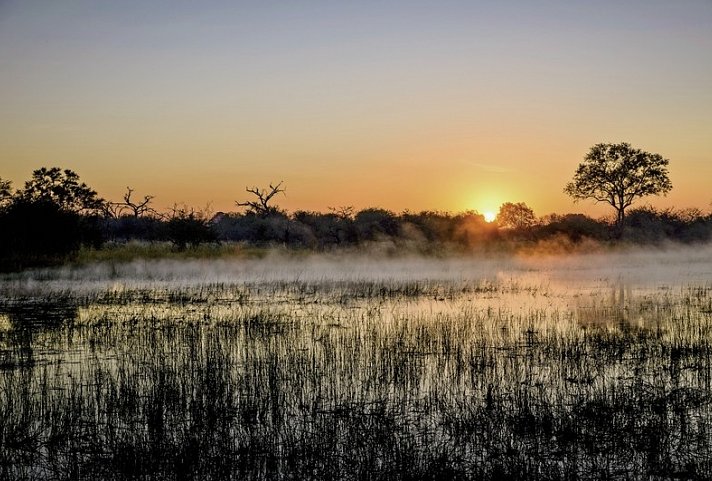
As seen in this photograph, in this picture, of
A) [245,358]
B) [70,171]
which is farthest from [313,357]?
[70,171]

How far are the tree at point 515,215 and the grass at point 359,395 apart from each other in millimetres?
63817

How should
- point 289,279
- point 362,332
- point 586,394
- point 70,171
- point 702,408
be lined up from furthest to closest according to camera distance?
point 70,171 → point 289,279 → point 362,332 → point 586,394 → point 702,408

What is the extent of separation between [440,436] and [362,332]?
24.9ft

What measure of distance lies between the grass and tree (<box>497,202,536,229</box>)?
209 feet

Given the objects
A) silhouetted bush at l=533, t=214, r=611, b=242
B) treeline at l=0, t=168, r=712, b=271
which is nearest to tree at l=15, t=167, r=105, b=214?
treeline at l=0, t=168, r=712, b=271

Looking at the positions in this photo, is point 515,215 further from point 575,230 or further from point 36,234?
point 36,234

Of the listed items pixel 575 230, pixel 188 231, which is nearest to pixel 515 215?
pixel 575 230

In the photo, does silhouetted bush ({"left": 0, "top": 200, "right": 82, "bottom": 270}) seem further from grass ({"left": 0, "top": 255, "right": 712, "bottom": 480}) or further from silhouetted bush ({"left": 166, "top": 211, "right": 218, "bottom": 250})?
grass ({"left": 0, "top": 255, "right": 712, "bottom": 480})

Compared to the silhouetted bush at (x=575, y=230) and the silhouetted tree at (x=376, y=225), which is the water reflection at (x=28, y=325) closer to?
the silhouetted tree at (x=376, y=225)

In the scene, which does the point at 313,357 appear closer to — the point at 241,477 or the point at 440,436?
the point at 440,436

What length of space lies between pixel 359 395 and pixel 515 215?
250 feet

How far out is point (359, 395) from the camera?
10.7m

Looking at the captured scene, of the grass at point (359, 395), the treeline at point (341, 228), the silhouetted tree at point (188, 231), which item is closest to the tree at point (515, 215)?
the treeline at point (341, 228)

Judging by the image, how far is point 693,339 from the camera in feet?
48.1
